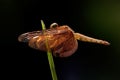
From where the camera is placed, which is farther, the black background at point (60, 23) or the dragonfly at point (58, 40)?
the black background at point (60, 23)

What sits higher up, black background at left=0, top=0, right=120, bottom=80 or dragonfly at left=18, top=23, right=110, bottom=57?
dragonfly at left=18, top=23, right=110, bottom=57

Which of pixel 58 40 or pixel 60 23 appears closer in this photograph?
pixel 58 40

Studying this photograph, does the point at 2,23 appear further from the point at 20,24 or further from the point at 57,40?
the point at 57,40

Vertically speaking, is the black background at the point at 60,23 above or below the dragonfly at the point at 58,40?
below

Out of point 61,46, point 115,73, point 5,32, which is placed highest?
point 61,46

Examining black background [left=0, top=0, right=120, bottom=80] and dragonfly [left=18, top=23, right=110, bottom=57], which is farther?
black background [left=0, top=0, right=120, bottom=80]

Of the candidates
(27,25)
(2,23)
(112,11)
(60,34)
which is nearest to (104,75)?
(112,11)

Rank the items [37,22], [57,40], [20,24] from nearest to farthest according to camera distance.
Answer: [57,40] → [20,24] → [37,22]

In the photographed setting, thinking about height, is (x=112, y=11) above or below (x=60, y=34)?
below
